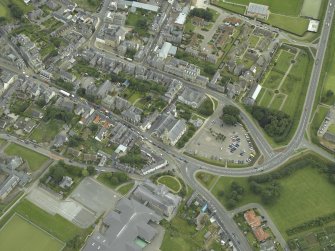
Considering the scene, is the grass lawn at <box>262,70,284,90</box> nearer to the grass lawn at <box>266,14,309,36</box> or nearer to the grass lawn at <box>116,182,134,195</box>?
the grass lawn at <box>266,14,309,36</box>

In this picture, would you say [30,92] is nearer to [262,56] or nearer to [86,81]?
[86,81]

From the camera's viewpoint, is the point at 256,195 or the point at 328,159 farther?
the point at 328,159

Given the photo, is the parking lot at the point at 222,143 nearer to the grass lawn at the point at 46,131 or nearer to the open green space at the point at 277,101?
the open green space at the point at 277,101

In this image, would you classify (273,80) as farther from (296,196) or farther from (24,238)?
(24,238)

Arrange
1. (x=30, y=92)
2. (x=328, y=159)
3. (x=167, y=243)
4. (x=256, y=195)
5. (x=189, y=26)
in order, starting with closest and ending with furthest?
1. (x=167, y=243)
2. (x=256, y=195)
3. (x=328, y=159)
4. (x=30, y=92)
5. (x=189, y=26)

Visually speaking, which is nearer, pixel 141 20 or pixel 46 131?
pixel 46 131

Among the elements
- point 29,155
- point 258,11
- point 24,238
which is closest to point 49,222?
point 24,238

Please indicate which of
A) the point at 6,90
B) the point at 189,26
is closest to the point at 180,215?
the point at 6,90
